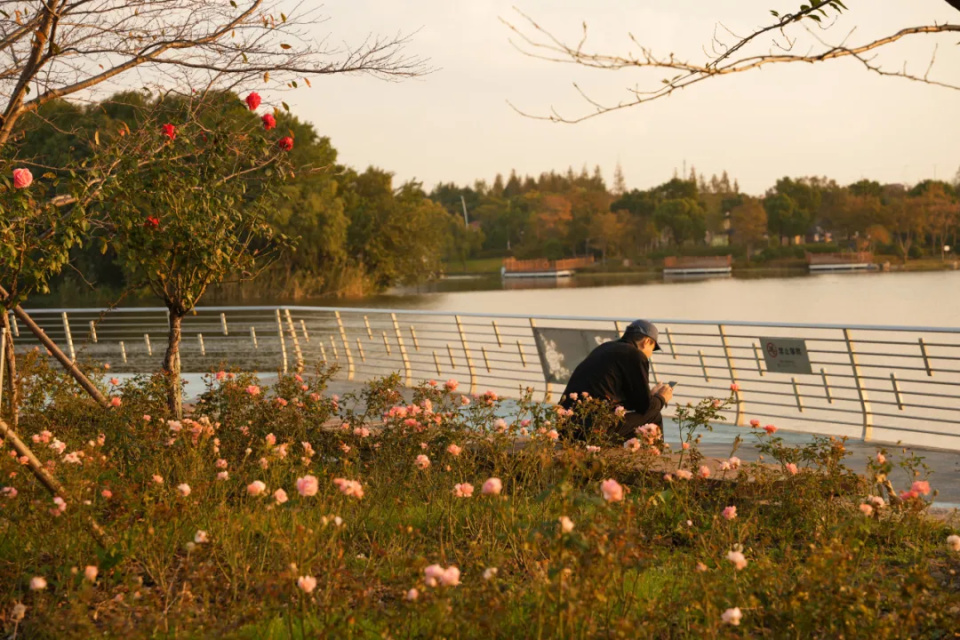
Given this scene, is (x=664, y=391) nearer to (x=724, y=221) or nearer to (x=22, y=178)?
(x=22, y=178)

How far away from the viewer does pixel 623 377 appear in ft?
23.3

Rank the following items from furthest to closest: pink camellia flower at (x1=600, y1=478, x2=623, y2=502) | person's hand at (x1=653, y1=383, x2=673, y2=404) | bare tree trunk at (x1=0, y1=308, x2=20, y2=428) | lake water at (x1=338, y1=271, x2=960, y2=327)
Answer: lake water at (x1=338, y1=271, x2=960, y2=327) → person's hand at (x1=653, y1=383, x2=673, y2=404) → bare tree trunk at (x1=0, y1=308, x2=20, y2=428) → pink camellia flower at (x1=600, y1=478, x2=623, y2=502)

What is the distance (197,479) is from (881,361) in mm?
28273

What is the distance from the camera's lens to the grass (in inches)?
127

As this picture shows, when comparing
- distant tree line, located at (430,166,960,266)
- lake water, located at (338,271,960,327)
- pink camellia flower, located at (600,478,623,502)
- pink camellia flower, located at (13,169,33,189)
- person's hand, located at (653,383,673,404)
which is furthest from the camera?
distant tree line, located at (430,166,960,266)

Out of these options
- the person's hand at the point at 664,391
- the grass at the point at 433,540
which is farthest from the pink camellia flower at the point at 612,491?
the person's hand at the point at 664,391

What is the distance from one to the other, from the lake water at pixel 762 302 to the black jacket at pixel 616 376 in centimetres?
2860

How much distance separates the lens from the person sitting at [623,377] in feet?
23.0

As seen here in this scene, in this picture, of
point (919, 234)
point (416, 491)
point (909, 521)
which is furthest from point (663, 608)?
point (919, 234)

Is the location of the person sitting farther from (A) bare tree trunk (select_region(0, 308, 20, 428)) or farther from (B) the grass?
(A) bare tree trunk (select_region(0, 308, 20, 428))

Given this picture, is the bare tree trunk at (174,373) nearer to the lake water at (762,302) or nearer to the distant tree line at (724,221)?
the lake water at (762,302)

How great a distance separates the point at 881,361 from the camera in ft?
99.1

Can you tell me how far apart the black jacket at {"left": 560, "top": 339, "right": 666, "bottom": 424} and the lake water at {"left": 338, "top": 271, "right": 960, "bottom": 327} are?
93.8 ft

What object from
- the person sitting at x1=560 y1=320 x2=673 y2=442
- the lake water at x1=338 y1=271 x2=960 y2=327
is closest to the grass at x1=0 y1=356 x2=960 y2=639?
the person sitting at x1=560 y1=320 x2=673 y2=442
